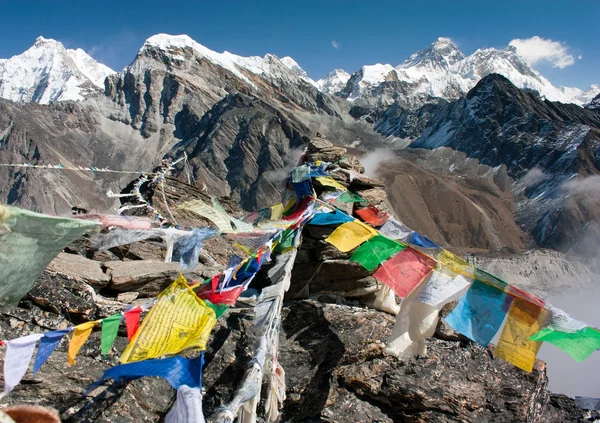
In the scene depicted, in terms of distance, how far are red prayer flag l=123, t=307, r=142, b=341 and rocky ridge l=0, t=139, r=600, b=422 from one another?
0.88m

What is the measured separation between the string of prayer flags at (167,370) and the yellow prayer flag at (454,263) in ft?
12.3

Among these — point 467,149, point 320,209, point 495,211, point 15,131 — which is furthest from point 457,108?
point 320,209

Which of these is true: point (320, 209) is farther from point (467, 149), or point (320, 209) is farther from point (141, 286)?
point (467, 149)

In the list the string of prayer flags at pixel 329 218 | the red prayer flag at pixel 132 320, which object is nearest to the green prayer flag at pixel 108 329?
the red prayer flag at pixel 132 320

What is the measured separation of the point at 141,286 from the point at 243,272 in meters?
3.16

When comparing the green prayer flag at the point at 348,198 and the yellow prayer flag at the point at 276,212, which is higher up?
Result: the green prayer flag at the point at 348,198

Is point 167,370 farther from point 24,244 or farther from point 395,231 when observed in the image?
point 395,231

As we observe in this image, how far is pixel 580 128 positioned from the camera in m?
147

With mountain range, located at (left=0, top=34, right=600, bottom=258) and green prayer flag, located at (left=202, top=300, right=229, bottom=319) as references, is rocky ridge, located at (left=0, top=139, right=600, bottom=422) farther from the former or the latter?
mountain range, located at (left=0, top=34, right=600, bottom=258)

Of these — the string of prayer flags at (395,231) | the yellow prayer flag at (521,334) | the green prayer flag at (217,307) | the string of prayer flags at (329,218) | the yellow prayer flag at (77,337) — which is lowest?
the yellow prayer flag at (77,337)

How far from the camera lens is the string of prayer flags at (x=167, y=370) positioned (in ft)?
12.6

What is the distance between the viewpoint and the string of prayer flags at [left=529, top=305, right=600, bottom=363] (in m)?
5.04

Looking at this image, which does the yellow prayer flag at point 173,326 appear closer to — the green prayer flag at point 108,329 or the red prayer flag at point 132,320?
the red prayer flag at point 132,320

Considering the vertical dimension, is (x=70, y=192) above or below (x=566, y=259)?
below
